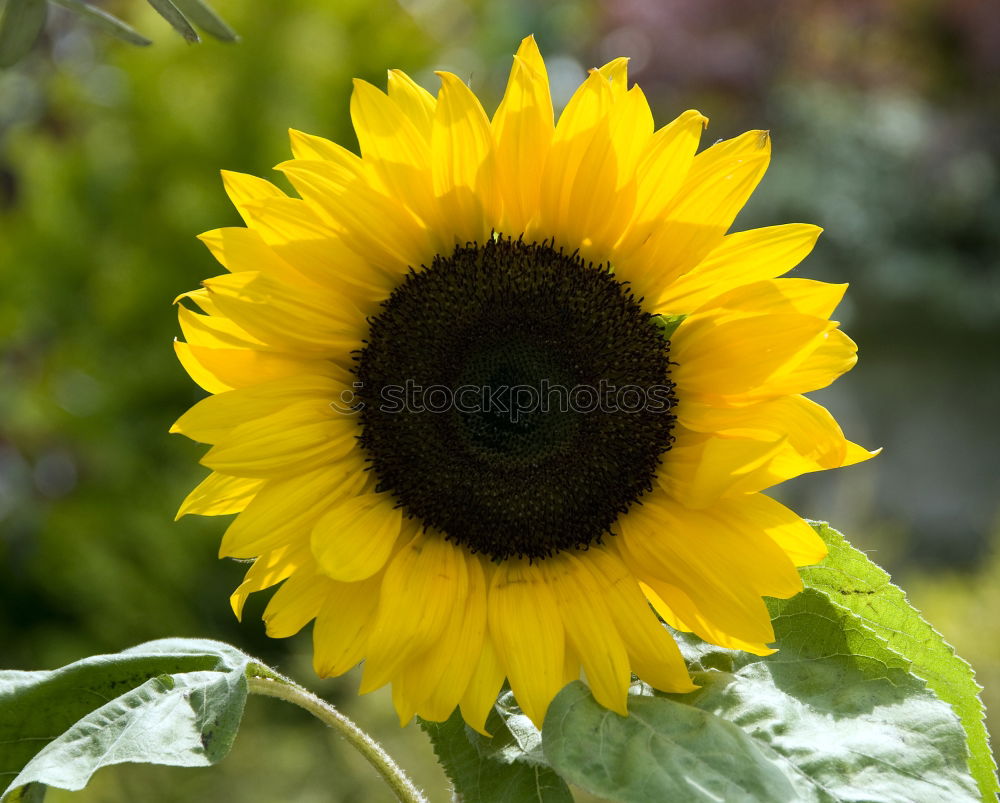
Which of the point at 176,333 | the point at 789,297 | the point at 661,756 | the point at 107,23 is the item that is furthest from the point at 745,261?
the point at 176,333

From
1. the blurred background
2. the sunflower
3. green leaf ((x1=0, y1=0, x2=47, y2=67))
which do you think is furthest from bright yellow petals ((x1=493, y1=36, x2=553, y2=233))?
the blurred background

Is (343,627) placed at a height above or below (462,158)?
below

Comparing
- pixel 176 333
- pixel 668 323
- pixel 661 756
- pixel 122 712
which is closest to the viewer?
pixel 661 756

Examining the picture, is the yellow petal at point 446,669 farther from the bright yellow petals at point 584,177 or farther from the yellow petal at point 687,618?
the bright yellow petals at point 584,177

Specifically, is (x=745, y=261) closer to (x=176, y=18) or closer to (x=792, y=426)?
(x=792, y=426)

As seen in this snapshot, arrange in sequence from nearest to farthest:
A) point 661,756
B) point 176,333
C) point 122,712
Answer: point 661,756 → point 122,712 → point 176,333

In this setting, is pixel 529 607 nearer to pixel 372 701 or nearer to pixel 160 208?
pixel 372 701

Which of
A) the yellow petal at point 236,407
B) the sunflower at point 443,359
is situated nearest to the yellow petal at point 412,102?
the sunflower at point 443,359
